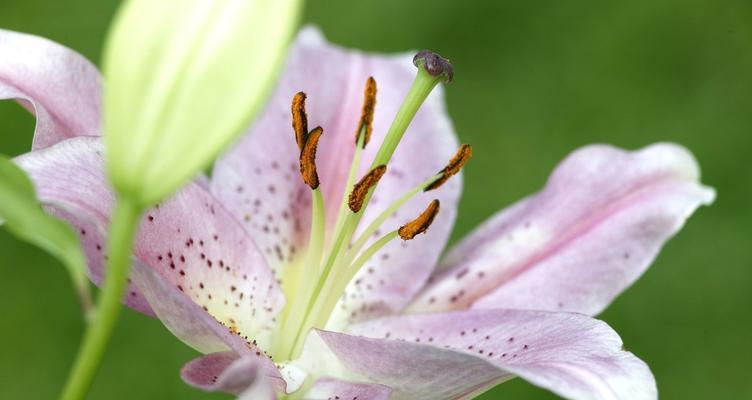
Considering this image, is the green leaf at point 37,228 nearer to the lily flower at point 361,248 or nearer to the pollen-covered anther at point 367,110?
the lily flower at point 361,248

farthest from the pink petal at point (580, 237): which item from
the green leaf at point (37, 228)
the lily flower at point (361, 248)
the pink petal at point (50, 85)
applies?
the green leaf at point (37, 228)

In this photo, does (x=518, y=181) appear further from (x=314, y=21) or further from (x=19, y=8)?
(x=19, y=8)

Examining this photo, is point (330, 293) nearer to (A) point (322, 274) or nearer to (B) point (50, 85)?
(A) point (322, 274)

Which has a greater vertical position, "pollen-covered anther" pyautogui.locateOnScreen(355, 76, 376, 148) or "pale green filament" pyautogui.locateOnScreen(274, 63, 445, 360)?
"pollen-covered anther" pyautogui.locateOnScreen(355, 76, 376, 148)

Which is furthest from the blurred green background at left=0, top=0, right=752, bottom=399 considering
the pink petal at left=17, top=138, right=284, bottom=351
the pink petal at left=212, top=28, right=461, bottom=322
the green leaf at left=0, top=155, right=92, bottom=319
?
the green leaf at left=0, top=155, right=92, bottom=319

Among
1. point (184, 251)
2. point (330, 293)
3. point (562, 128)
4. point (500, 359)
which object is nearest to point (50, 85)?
point (184, 251)

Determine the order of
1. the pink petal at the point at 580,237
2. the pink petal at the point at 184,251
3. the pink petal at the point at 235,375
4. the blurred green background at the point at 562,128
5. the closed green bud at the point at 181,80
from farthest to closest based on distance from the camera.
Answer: the blurred green background at the point at 562,128 < the pink petal at the point at 580,237 < the pink petal at the point at 184,251 < the pink petal at the point at 235,375 < the closed green bud at the point at 181,80

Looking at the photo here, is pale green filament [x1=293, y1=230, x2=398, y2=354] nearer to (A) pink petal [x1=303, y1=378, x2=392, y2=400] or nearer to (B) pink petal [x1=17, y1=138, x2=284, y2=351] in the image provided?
(B) pink petal [x1=17, y1=138, x2=284, y2=351]
